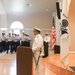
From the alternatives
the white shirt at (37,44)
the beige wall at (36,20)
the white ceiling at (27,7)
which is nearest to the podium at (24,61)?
the white shirt at (37,44)

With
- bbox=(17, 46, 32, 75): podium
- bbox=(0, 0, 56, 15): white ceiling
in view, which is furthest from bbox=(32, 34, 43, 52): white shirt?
bbox=(0, 0, 56, 15): white ceiling

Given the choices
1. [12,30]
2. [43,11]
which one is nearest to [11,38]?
[12,30]

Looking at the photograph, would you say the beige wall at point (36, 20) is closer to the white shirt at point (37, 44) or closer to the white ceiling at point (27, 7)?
the white ceiling at point (27, 7)

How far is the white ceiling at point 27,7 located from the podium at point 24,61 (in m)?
8.68

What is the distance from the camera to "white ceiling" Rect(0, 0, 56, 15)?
39.9 feet

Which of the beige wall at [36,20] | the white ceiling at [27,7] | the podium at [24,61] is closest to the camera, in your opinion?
the podium at [24,61]

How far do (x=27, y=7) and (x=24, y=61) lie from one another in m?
9.80

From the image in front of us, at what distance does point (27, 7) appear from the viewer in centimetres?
1305

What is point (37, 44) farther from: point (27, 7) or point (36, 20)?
point (36, 20)

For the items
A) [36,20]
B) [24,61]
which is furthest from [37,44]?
[36,20]

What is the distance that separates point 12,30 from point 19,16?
130 cm

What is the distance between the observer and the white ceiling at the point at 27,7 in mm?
12156

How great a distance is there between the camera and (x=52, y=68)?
226 inches

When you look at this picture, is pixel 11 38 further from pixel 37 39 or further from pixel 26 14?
pixel 37 39
